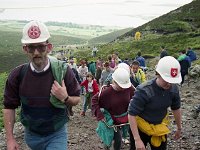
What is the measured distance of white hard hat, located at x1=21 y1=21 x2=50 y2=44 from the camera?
184 inches

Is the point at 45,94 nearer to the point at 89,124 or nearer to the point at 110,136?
the point at 110,136

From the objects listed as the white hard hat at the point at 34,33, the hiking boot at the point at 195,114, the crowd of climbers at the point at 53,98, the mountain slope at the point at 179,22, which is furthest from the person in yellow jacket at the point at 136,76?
the mountain slope at the point at 179,22

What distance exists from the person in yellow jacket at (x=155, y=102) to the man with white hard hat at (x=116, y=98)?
5.14ft

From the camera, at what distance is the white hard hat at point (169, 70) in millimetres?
5520

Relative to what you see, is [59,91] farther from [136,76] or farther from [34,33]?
[136,76]

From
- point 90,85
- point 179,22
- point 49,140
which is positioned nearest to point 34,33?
point 49,140

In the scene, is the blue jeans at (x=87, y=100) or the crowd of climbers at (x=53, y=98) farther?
the blue jeans at (x=87, y=100)

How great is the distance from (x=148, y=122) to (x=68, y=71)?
1631mm

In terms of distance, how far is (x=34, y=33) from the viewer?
4688 millimetres

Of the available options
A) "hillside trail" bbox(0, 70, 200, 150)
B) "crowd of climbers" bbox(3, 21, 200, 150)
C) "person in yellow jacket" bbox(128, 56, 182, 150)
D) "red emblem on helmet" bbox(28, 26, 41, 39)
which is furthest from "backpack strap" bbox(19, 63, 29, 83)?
"hillside trail" bbox(0, 70, 200, 150)

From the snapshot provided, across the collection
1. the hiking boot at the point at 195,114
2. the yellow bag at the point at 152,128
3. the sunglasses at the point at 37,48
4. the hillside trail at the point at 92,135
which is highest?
the sunglasses at the point at 37,48

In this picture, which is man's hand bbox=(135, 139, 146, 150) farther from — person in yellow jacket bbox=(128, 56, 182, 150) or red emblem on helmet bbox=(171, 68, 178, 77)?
red emblem on helmet bbox=(171, 68, 178, 77)

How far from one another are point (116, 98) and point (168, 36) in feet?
167

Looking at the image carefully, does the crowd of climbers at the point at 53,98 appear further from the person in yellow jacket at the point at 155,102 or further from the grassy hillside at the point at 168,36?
the grassy hillside at the point at 168,36
